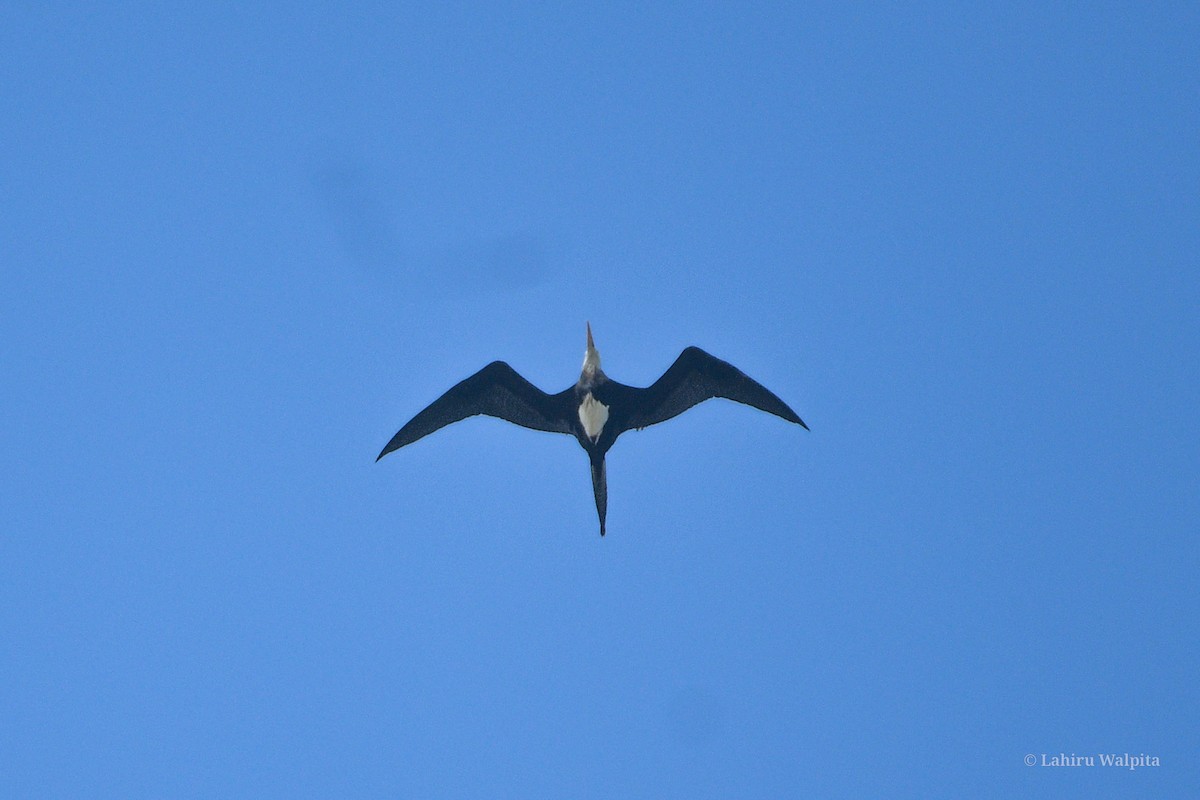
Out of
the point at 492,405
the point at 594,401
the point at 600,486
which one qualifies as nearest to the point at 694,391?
the point at 594,401

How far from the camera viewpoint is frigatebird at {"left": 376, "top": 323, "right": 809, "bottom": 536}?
50.2 feet

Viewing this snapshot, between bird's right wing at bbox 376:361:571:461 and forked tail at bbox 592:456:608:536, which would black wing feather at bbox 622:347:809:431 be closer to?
forked tail at bbox 592:456:608:536

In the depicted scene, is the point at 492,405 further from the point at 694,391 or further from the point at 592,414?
the point at 694,391

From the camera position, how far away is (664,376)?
15547 mm

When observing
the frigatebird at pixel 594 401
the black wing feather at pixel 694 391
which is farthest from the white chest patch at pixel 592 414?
the black wing feather at pixel 694 391

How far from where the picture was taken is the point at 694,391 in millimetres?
15516

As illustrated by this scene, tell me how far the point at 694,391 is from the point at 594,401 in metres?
1.22

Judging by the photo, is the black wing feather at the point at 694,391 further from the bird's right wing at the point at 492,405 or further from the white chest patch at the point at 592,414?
the bird's right wing at the point at 492,405

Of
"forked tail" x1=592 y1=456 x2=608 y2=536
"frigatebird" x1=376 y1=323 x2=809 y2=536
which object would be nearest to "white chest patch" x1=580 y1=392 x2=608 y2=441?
"frigatebird" x1=376 y1=323 x2=809 y2=536

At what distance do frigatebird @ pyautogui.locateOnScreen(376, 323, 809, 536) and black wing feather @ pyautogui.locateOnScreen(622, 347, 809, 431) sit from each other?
0.04 ft

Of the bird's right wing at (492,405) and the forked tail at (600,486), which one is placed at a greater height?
the bird's right wing at (492,405)

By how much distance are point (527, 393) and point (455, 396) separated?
0.87m

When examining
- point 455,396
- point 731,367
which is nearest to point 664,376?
point 731,367

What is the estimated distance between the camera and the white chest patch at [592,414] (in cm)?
1564
